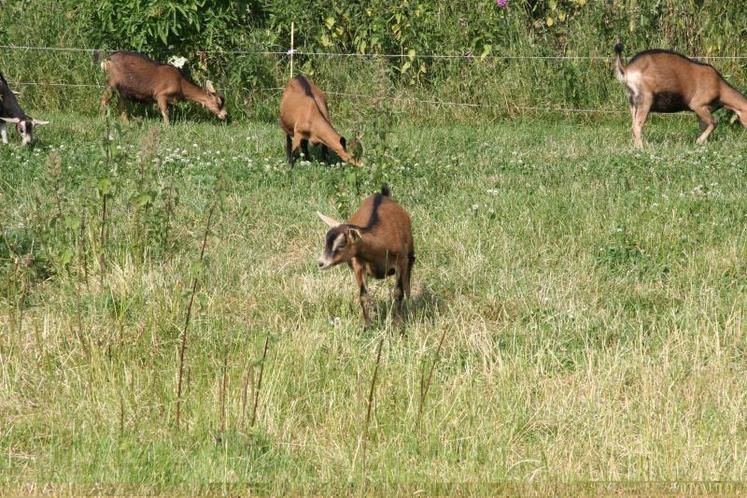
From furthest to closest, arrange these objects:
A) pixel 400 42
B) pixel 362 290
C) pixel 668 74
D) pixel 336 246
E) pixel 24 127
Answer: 1. pixel 400 42
2. pixel 668 74
3. pixel 24 127
4. pixel 362 290
5. pixel 336 246

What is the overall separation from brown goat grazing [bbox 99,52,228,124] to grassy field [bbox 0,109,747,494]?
5430 mm

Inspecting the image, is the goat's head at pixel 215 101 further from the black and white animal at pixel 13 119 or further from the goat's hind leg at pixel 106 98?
the black and white animal at pixel 13 119

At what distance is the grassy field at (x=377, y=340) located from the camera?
560 centimetres

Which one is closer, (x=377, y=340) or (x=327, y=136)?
(x=377, y=340)

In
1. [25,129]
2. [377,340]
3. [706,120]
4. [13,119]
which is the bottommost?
[377,340]

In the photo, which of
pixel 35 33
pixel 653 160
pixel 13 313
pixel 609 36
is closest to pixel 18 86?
pixel 35 33

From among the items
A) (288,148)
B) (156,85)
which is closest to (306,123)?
(288,148)

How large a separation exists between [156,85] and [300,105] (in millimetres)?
4363

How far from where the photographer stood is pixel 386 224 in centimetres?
764

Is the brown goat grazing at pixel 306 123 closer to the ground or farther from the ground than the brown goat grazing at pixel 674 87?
closer to the ground

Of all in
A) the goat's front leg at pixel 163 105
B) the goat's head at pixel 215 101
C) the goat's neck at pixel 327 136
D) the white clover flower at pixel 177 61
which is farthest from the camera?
the white clover flower at pixel 177 61

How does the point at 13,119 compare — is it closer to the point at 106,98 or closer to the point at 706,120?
the point at 106,98

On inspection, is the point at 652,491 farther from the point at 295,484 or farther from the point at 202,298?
the point at 202,298

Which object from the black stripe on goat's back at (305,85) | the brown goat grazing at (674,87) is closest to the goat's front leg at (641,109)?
the brown goat grazing at (674,87)
